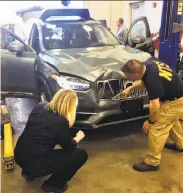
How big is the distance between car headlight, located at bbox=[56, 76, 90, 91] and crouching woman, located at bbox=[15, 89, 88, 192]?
2.53ft

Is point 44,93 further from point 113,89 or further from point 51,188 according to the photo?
point 51,188

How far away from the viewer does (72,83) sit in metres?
3.35

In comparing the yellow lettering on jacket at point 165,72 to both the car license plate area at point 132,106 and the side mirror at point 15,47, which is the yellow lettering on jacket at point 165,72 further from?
the side mirror at point 15,47

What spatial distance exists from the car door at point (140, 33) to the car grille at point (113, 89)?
5.26 feet

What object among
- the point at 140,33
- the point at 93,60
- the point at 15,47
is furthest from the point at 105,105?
the point at 140,33

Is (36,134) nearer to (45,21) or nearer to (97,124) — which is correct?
(97,124)

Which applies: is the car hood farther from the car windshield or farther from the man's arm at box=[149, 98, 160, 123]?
the man's arm at box=[149, 98, 160, 123]

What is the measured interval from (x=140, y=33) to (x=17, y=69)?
2.56m

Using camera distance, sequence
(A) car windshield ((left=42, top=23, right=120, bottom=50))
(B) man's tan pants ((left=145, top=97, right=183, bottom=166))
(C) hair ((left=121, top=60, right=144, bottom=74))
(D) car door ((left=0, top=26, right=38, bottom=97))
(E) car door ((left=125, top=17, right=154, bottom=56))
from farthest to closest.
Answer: (E) car door ((left=125, top=17, right=154, bottom=56)) → (A) car windshield ((left=42, top=23, right=120, bottom=50)) → (D) car door ((left=0, top=26, right=38, bottom=97)) → (B) man's tan pants ((left=145, top=97, right=183, bottom=166)) → (C) hair ((left=121, top=60, right=144, bottom=74))

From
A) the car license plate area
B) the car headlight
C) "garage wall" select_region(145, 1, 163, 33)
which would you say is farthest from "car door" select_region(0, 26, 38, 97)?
"garage wall" select_region(145, 1, 163, 33)

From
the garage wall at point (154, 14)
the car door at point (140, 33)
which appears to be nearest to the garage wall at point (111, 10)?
the garage wall at point (154, 14)

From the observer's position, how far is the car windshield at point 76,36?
443 centimetres

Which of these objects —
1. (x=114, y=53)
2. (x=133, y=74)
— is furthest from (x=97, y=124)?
(x=114, y=53)

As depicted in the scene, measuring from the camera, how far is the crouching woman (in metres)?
2.40
